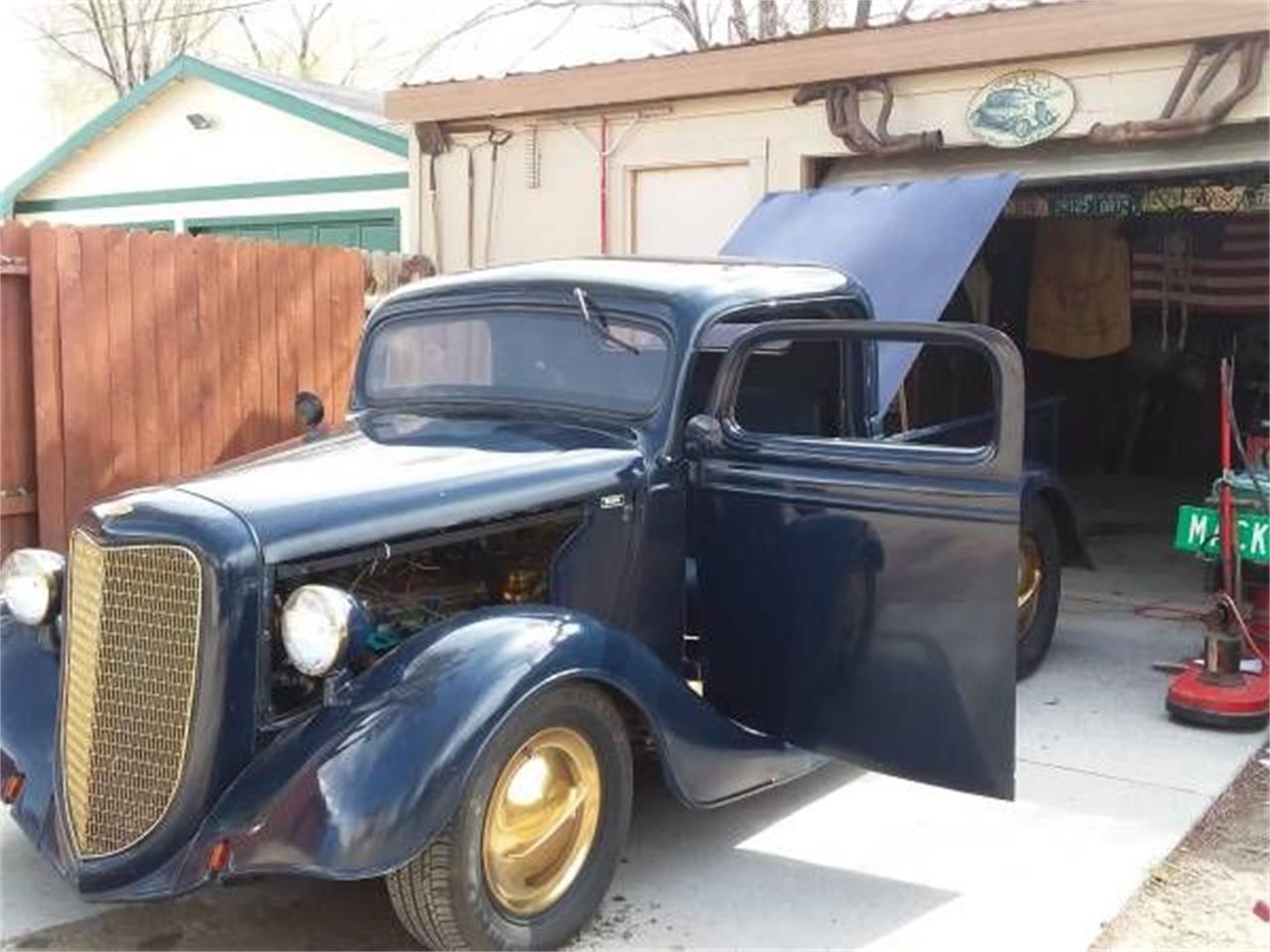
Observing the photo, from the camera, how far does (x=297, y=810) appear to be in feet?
9.82

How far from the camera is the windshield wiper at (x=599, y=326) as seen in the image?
4.27 metres

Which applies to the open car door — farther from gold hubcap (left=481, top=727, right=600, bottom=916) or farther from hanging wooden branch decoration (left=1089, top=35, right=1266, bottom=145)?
hanging wooden branch decoration (left=1089, top=35, right=1266, bottom=145)

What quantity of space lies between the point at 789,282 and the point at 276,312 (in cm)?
403

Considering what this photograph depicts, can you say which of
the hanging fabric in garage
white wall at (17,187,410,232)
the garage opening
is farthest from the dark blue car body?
white wall at (17,187,410,232)

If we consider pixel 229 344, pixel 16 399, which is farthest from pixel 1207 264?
pixel 16 399

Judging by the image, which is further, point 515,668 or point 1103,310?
point 1103,310

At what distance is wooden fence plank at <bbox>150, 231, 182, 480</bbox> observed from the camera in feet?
23.3

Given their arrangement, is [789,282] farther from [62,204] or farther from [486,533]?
[62,204]

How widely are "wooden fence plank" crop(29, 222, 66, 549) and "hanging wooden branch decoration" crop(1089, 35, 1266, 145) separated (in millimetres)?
5432

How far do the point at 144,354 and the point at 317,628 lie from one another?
444cm

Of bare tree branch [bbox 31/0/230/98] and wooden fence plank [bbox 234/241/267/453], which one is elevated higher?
bare tree branch [bbox 31/0/230/98]

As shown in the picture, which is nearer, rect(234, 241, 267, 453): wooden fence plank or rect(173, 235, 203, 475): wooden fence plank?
rect(173, 235, 203, 475): wooden fence plank

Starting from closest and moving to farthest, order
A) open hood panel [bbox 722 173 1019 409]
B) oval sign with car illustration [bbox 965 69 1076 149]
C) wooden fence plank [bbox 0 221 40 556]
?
open hood panel [bbox 722 173 1019 409], wooden fence plank [bbox 0 221 40 556], oval sign with car illustration [bbox 965 69 1076 149]

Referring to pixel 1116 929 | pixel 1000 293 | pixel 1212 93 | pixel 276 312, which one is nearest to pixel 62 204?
pixel 276 312
